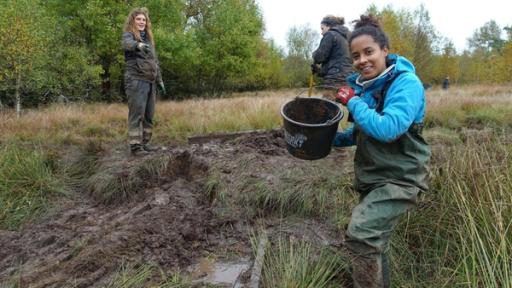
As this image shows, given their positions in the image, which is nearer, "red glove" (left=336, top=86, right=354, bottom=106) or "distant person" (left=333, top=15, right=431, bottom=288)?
"distant person" (left=333, top=15, right=431, bottom=288)

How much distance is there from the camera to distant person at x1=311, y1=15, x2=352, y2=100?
19.3 ft

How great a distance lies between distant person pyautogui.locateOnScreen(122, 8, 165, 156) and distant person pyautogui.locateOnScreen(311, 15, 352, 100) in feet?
7.57

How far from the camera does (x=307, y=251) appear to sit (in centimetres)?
295

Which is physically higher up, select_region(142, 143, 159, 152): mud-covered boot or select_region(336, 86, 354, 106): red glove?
select_region(336, 86, 354, 106): red glove

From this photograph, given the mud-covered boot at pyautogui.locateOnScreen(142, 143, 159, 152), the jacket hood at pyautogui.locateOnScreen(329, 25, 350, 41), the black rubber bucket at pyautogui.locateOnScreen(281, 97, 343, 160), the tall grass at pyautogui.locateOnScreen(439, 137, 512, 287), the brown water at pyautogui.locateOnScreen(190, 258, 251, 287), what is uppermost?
the jacket hood at pyautogui.locateOnScreen(329, 25, 350, 41)

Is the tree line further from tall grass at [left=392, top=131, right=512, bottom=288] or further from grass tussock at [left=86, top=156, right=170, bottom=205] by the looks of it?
grass tussock at [left=86, top=156, right=170, bottom=205]

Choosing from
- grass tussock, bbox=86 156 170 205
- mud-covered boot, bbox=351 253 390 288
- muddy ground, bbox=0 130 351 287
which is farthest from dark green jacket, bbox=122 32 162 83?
mud-covered boot, bbox=351 253 390 288

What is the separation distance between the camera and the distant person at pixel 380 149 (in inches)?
92.7

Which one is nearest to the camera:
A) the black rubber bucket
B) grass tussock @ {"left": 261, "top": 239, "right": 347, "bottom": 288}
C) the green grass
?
grass tussock @ {"left": 261, "top": 239, "right": 347, "bottom": 288}

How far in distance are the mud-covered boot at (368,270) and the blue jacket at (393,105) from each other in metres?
0.68

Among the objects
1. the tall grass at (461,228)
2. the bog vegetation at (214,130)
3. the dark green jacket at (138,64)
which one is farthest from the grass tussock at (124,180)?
the tall grass at (461,228)

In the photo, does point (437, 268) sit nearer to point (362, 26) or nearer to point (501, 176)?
point (501, 176)

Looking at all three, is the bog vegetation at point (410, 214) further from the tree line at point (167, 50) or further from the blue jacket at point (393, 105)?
the tree line at point (167, 50)

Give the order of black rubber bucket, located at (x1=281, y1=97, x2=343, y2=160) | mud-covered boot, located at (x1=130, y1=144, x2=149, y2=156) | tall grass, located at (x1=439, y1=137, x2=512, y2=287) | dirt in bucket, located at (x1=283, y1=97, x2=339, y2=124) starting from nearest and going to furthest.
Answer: tall grass, located at (x1=439, y1=137, x2=512, y2=287) → black rubber bucket, located at (x1=281, y1=97, x2=343, y2=160) → dirt in bucket, located at (x1=283, y1=97, x2=339, y2=124) → mud-covered boot, located at (x1=130, y1=144, x2=149, y2=156)
